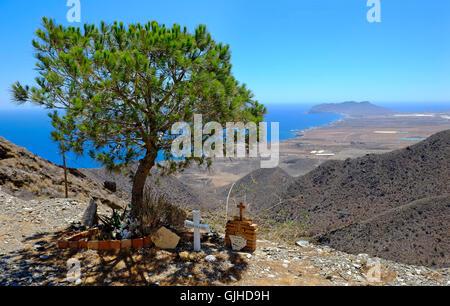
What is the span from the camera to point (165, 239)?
5137mm

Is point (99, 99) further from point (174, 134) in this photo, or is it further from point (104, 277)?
point (104, 277)

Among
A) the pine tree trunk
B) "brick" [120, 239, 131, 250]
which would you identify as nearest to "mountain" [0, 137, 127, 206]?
the pine tree trunk

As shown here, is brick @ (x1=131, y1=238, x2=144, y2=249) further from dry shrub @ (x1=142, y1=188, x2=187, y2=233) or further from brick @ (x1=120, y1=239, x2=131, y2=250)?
dry shrub @ (x1=142, y1=188, x2=187, y2=233)

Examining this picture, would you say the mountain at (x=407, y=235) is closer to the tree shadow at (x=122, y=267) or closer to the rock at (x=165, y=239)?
the tree shadow at (x=122, y=267)

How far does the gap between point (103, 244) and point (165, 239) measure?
0.99m

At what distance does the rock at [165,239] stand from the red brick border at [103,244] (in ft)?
0.44

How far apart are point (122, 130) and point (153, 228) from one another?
1.82 m

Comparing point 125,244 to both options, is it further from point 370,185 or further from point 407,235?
point 370,185

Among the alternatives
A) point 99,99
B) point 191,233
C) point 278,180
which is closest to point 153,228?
point 191,233

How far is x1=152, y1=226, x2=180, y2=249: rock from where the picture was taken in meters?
5.13

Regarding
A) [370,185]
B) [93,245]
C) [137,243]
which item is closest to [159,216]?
[137,243]

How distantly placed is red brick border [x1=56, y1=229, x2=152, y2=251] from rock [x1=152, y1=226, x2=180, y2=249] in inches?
5.3

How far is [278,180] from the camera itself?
2223cm

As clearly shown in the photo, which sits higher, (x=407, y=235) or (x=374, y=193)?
(x=374, y=193)
